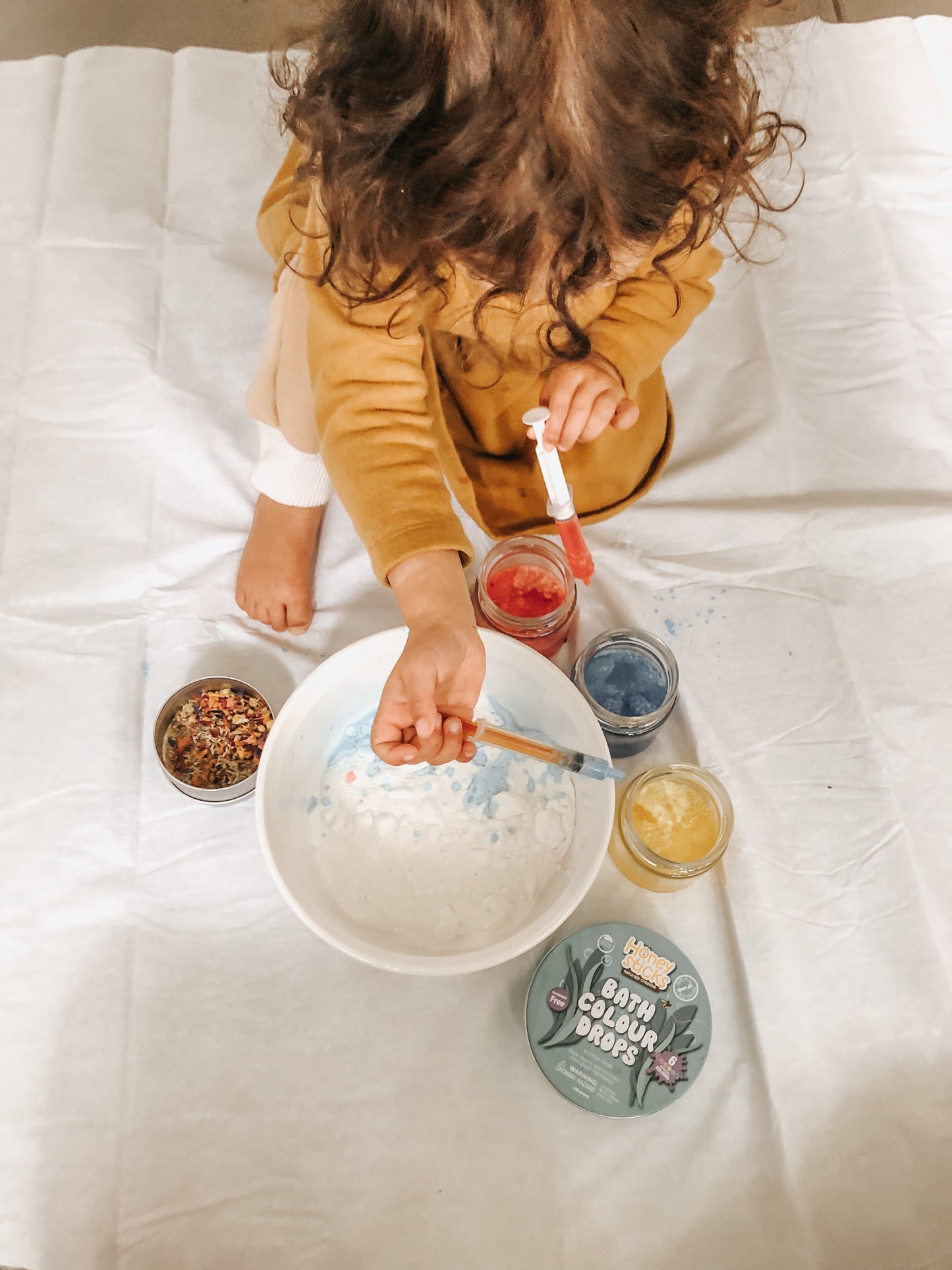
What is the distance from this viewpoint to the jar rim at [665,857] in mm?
693

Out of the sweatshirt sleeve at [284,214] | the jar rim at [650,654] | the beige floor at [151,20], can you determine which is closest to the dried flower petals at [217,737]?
the jar rim at [650,654]

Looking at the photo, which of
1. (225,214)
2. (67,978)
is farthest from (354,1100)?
(225,214)

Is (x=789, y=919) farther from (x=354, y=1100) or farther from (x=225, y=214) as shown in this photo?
(x=225, y=214)

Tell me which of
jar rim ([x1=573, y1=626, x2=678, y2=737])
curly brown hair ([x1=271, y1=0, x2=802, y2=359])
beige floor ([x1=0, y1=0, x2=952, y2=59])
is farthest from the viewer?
beige floor ([x1=0, y1=0, x2=952, y2=59])

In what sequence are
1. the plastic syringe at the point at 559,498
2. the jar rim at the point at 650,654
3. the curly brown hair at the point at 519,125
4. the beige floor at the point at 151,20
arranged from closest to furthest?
the curly brown hair at the point at 519,125 → the plastic syringe at the point at 559,498 → the jar rim at the point at 650,654 → the beige floor at the point at 151,20

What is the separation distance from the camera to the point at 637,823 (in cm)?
72

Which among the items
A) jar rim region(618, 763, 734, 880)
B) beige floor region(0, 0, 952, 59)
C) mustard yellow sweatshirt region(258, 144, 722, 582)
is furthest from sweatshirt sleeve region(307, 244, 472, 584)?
beige floor region(0, 0, 952, 59)

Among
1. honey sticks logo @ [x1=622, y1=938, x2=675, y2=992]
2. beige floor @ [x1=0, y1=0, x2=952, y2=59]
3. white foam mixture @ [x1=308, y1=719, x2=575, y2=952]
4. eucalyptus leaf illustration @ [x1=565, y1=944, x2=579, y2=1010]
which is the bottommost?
eucalyptus leaf illustration @ [x1=565, y1=944, x2=579, y2=1010]

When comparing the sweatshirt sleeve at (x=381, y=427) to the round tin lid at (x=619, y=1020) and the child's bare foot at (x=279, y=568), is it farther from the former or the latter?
the round tin lid at (x=619, y=1020)

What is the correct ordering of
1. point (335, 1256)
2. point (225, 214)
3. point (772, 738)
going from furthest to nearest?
point (225, 214), point (772, 738), point (335, 1256)

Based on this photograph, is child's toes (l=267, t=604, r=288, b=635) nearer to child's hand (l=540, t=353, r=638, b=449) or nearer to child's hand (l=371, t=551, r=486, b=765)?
child's hand (l=371, t=551, r=486, b=765)

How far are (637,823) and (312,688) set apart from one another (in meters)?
0.27

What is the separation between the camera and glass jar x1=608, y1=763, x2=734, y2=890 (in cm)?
70

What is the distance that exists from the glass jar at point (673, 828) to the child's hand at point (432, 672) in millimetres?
152
